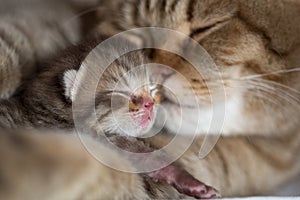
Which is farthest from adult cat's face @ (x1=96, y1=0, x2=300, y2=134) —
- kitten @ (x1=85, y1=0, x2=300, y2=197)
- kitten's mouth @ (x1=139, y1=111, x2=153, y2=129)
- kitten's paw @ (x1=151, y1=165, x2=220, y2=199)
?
kitten's paw @ (x1=151, y1=165, x2=220, y2=199)

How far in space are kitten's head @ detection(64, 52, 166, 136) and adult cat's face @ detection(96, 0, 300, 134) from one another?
0.09 meters

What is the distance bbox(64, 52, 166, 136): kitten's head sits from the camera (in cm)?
101

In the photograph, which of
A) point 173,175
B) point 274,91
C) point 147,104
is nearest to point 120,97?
point 147,104

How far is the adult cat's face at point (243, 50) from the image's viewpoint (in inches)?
43.6

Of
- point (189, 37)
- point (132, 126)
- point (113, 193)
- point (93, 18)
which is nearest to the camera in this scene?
point (113, 193)

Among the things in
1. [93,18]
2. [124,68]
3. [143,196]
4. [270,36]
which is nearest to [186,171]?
[143,196]

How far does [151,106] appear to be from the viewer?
1.05 metres

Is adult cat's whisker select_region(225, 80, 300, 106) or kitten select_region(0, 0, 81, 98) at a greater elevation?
adult cat's whisker select_region(225, 80, 300, 106)

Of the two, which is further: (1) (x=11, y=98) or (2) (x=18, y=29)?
(2) (x=18, y=29)

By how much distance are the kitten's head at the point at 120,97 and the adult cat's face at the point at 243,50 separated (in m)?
0.09

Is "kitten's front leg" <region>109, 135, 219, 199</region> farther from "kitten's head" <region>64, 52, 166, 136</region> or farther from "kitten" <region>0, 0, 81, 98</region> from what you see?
"kitten" <region>0, 0, 81, 98</region>

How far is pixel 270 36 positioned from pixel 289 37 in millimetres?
40

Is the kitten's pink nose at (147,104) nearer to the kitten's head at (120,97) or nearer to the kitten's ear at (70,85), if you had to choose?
the kitten's head at (120,97)

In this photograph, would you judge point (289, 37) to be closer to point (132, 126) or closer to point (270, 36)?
point (270, 36)
